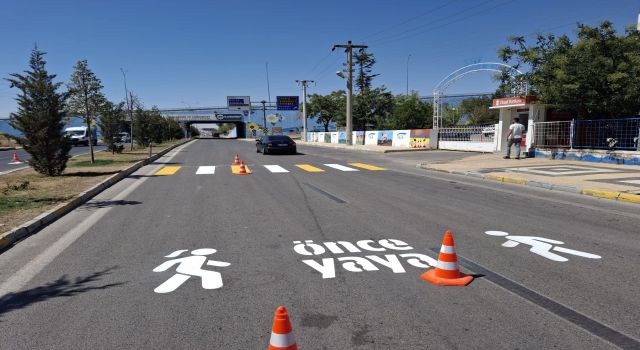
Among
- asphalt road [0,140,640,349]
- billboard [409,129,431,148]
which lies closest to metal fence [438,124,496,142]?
billboard [409,129,431,148]

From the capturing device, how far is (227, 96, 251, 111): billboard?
89.1 metres

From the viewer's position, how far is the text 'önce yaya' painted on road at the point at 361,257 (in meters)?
4.66

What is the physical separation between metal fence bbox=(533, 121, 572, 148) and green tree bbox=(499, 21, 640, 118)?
833 mm

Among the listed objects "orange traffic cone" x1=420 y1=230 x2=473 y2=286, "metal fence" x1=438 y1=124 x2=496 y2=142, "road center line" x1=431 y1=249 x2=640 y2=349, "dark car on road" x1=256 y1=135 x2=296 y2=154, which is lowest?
"road center line" x1=431 y1=249 x2=640 y2=349

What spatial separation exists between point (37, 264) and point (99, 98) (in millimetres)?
18653

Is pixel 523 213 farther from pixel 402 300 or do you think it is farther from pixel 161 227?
pixel 161 227

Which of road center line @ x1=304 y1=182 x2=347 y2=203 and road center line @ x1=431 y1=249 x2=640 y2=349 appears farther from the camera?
road center line @ x1=304 y1=182 x2=347 y2=203

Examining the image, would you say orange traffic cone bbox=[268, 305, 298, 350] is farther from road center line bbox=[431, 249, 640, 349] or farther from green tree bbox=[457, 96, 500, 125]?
green tree bbox=[457, 96, 500, 125]

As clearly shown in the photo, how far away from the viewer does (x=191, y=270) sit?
15.2 feet

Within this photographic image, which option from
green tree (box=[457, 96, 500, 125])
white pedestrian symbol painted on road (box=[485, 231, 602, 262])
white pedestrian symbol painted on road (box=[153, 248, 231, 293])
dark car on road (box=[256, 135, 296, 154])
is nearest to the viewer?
white pedestrian symbol painted on road (box=[153, 248, 231, 293])

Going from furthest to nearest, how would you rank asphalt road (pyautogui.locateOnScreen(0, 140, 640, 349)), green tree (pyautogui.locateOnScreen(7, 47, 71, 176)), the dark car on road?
the dark car on road, green tree (pyautogui.locateOnScreen(7, 47, 71, 176)), asphalt road (pyautogui.locateOnScreen(0, 140, 640, 349))

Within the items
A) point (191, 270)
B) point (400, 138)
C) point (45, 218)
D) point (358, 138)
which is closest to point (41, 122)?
point (45, 218)

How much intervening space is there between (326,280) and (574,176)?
11.0 m

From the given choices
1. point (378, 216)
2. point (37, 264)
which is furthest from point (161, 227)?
point (378, 216)
